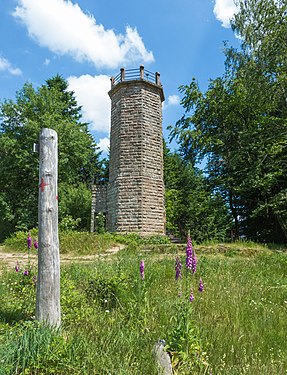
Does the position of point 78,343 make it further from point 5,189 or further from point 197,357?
point 5,189

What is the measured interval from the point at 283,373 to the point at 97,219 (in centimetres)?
1578

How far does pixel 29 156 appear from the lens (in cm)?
1998

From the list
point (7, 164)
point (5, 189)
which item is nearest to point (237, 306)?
point (7, 164)

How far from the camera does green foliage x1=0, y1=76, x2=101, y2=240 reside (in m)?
20.2

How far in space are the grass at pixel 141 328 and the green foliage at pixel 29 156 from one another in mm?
16549

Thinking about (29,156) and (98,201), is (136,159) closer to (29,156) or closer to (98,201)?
(98,201)

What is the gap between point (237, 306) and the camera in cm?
370

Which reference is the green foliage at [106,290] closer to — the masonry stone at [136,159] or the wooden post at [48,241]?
the wooden post at [48,241]

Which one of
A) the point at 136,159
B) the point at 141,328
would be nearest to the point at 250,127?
the point at 136,159

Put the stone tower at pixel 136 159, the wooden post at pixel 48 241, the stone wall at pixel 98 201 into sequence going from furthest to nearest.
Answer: the stone wall at pixel 98 201
the stone tower at pixel 136 159
the wooden post at pixel 48 241

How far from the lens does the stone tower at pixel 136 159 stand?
15.6m

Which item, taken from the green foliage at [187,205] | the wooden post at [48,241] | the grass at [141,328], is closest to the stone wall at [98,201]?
the green foliage at [187,205]

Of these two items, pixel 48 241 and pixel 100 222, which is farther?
pixel 100 222

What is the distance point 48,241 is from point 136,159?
1306 cm
